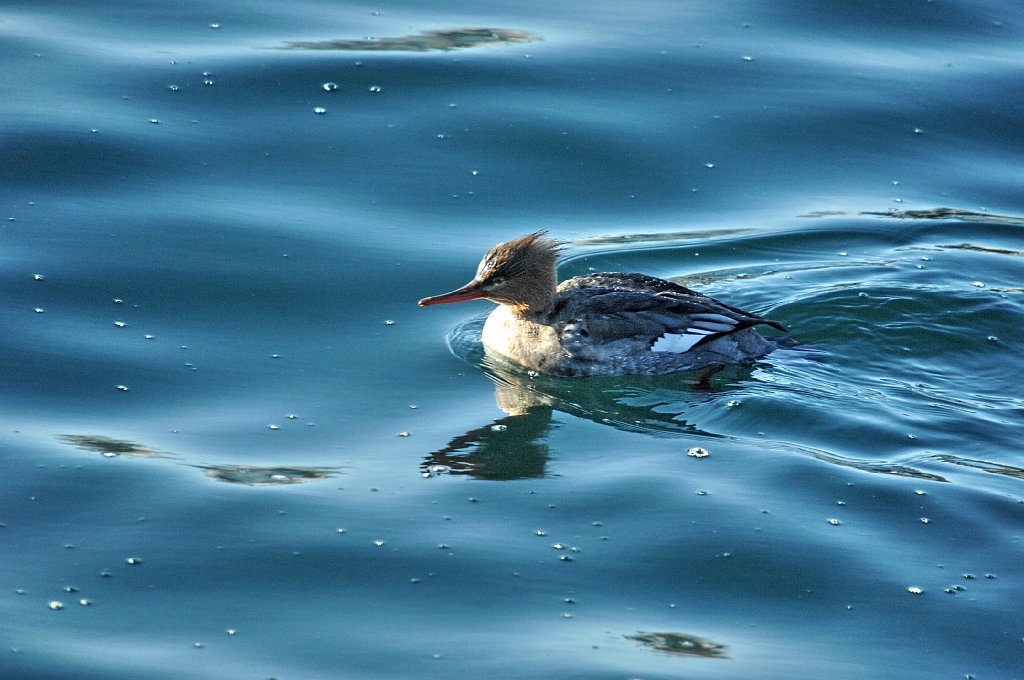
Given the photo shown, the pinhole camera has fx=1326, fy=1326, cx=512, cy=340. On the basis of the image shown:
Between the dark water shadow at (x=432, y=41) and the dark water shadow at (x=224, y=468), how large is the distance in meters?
6.34

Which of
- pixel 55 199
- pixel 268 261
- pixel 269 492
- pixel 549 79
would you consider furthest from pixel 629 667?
pixel 549 79

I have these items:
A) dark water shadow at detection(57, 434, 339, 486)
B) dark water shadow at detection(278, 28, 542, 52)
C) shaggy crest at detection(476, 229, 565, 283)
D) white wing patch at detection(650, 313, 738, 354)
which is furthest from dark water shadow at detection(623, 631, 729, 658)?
dark water shadow at detection(278, 28, 542, 52)

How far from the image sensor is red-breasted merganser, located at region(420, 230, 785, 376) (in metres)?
9.11

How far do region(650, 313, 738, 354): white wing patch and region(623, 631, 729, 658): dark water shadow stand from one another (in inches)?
125

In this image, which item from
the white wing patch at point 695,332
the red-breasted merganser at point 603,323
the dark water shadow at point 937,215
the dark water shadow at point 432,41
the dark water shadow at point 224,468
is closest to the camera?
the dark water shadow at point 224,468

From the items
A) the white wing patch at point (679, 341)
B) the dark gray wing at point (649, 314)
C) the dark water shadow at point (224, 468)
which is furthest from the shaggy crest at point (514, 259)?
the dark water shadow at point (224, 468)

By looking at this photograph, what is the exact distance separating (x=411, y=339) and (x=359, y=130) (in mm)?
3203

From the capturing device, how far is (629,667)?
234 inches

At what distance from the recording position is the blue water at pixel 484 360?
6363mm

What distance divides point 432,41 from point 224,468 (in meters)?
7.00

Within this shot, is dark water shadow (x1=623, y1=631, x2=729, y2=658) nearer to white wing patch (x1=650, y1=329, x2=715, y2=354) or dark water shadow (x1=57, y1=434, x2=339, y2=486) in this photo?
dark water shadow (x1=57, y1=434, x2=339, y2=486)

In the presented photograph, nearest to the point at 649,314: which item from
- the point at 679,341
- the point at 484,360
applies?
the point at 679,341

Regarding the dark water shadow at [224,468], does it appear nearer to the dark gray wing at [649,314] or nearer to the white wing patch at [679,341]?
the dark gray wing at [649,314]

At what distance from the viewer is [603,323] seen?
9.20 m
